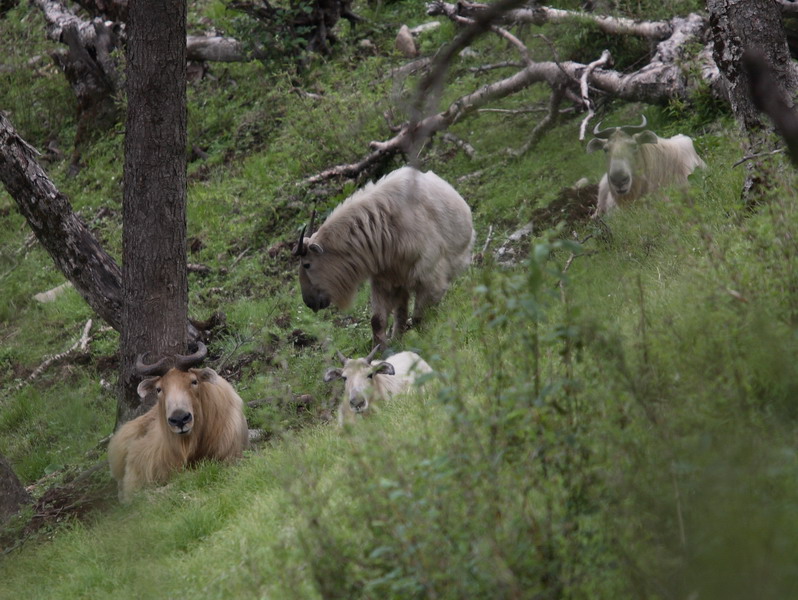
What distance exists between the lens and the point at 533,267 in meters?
3.39

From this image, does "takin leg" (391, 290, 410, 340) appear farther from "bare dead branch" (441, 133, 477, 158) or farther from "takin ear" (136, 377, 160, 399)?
"bare dead branch" (441, 133, 477, 158)

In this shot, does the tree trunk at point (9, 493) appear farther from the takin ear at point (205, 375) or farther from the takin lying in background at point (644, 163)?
the takin lying in background at point (644, 163)

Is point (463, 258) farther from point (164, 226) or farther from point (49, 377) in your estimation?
point (49, 377)

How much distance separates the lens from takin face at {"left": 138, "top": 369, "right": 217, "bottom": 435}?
7781 millimetres

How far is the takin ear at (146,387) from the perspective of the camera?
8.12 metres

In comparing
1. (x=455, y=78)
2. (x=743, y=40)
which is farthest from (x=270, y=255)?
(x=743, y=40)

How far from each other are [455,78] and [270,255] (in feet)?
15.2

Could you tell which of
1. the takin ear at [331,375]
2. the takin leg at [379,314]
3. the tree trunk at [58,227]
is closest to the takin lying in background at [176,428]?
the takin ear at [331,375]

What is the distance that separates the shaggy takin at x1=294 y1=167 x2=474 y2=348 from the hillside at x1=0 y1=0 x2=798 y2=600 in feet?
1.37

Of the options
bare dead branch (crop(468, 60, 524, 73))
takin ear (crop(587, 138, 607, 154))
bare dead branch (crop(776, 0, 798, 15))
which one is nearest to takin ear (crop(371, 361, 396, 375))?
takin ear (crop(587, 138, 607, 154))

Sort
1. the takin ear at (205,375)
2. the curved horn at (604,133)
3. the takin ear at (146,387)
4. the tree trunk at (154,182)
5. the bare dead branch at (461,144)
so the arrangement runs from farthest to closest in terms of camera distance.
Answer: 1. the bare dead branch at (461,144)
2. the curved horn at (604,133)
3. the takin ear at (205,375)
4. the tree trunk at (154,182)
5. the takin ear at (146,387)

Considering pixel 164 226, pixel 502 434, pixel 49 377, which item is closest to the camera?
pixel 502 434

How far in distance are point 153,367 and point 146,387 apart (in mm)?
254

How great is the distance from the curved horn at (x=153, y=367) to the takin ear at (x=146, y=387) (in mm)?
68
